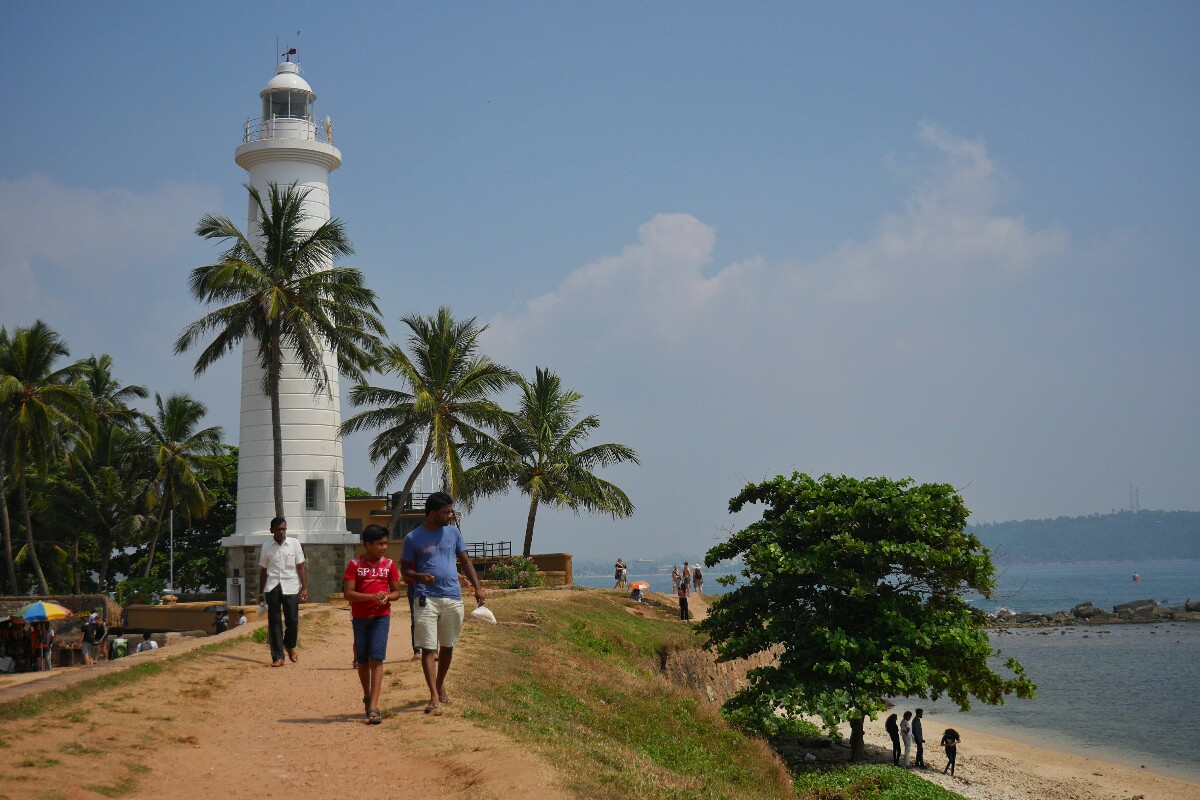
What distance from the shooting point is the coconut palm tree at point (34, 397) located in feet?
120

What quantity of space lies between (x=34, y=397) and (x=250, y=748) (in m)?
33.2

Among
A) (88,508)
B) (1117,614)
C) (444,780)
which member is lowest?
(1117,614)

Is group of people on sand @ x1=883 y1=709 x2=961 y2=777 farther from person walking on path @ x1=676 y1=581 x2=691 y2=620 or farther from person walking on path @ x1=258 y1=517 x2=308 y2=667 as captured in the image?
person walking on path @ x1=258 y1=517 x2=308 y2=667

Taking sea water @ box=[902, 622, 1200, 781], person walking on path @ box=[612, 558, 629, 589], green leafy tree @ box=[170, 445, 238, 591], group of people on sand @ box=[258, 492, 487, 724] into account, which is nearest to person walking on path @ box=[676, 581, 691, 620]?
person walking on path @ box=[612, 558, 629, 589]

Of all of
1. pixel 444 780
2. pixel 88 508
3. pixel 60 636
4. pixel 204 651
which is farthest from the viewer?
pixel 88 508

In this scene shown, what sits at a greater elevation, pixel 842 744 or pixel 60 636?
pixel 60 636

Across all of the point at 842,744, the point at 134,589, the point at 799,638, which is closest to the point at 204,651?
the point at 799,638

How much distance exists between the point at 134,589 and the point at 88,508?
5552mm

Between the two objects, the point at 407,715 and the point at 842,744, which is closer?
the point at 407,715

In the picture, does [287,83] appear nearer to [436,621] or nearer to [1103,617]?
[436,621]

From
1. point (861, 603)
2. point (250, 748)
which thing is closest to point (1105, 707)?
point (861, 603)

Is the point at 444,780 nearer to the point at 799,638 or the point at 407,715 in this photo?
the point at 407,715

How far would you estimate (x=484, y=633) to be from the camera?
1738 cm

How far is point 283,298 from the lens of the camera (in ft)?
94.4
